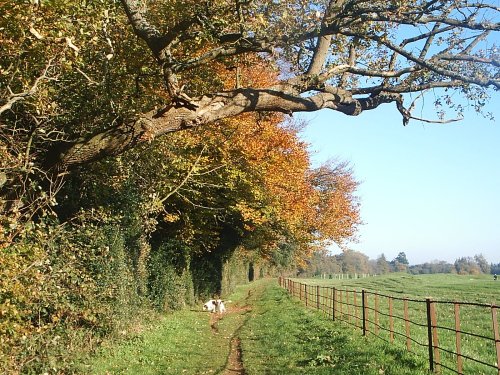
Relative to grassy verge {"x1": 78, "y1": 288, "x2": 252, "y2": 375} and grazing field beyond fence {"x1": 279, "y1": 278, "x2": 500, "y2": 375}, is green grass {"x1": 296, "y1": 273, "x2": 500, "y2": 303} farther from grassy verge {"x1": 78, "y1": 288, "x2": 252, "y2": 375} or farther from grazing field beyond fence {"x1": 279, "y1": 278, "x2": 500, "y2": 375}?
grassy verge {"x1": 78, "y1": 288, "x2": 252, "y2": 375}

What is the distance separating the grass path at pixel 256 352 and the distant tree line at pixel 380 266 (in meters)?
82.6

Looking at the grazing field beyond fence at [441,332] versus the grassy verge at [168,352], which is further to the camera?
the grassy verge at [168,352]

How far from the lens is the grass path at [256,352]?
10531 mm

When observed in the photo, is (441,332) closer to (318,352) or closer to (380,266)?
(318,352)

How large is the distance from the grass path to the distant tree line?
271 feet

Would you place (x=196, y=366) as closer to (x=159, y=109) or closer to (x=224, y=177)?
(x=159, y=109)

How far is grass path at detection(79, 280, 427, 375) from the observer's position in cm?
1053

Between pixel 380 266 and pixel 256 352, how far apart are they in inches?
5643

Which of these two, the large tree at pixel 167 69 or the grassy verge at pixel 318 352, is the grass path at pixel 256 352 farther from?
the large tree at pixel 167 69

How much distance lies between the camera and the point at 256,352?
1362 centimetres

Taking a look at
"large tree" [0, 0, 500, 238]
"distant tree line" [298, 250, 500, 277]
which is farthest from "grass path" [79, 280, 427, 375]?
"distant tree line" [298, 250, 500, 277]

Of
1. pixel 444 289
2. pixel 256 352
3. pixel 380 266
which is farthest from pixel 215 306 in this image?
pixel 380 266

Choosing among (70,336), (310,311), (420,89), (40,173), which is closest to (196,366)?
(70,336)

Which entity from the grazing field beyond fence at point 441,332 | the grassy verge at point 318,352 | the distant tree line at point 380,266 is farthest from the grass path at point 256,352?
the distant tree line at point 380,266
